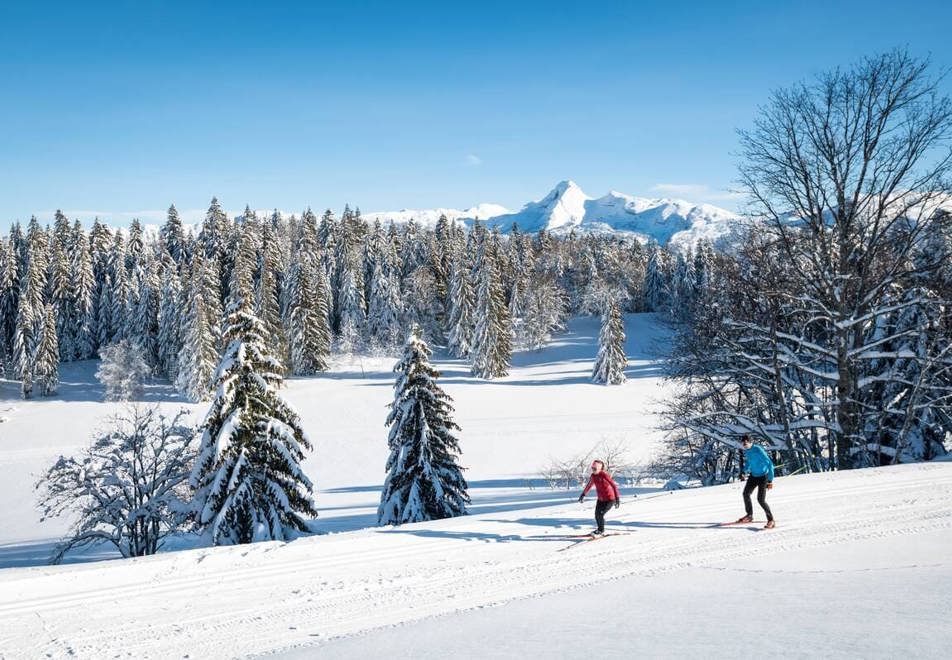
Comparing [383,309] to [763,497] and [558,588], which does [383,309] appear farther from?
[558,588]

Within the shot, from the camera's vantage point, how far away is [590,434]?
4300cm

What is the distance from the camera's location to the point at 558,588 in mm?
7793

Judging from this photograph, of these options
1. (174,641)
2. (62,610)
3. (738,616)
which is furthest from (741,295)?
(62,610)

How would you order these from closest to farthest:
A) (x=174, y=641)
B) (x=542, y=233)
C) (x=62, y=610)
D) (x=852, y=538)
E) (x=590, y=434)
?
1. (x=174, y=641)
2. (x=62, y=610)
3. (x=852, y=538)
4. (x=590, y=434)
5. (x=542, y=233)

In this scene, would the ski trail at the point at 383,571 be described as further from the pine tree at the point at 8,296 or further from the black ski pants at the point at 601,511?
the pine tree at the point at 8,296

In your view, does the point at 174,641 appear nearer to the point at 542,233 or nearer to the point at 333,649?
the point at 333,649

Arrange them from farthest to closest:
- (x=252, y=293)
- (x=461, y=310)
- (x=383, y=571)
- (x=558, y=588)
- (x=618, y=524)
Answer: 1. (x=461, y=310)
2. (x=252, y=293)
3. (x=618, y=524)
4. (x=383, y=571)
5. (x=558, y=588)

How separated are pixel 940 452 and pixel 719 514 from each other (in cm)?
1071

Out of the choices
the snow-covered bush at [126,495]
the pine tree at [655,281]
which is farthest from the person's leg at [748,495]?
the pine tree at [655,281]

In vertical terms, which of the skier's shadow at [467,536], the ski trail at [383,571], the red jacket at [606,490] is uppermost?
the red jacket at [606,490]

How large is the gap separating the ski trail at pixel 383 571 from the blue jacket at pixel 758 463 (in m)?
0.90

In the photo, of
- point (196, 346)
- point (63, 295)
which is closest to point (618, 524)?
point (196, 346)

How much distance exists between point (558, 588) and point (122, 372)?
57701mm

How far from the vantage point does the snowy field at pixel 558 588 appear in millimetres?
5824
